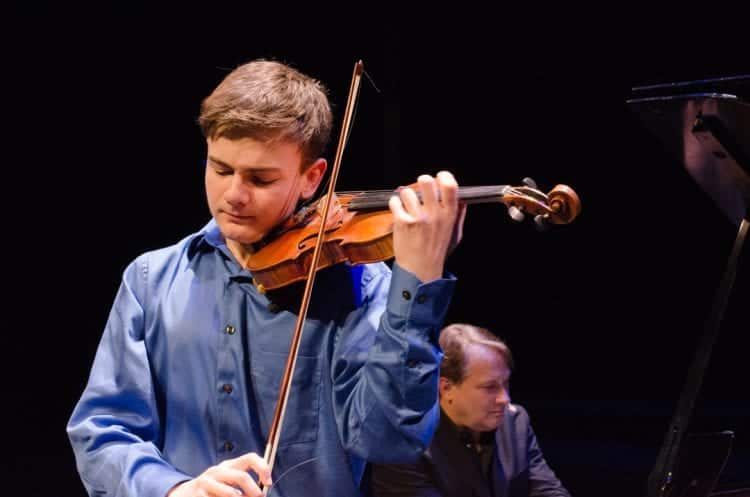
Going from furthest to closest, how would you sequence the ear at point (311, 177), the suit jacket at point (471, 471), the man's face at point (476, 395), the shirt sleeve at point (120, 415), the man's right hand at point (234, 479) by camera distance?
the man's face at point (476, 395), the suit jacket at point (471, 471), the ear at point (311, 177), the shirt sleeve at point (120, 415), the man's right hand at point (234, 479)

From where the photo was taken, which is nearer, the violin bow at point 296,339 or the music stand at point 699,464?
the violin bow at point 296,339

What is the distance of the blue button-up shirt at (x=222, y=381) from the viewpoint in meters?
1.41

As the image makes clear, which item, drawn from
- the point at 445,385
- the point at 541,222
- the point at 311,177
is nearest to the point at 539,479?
the point at 445,385

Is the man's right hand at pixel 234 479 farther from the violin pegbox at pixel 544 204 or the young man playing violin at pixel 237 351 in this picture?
the violin pegbox at pixel 544 204

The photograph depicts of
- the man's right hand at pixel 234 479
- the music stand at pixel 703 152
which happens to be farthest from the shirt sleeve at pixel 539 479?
the man's right hand at pixel 234 479

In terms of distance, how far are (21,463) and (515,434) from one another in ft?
7.23

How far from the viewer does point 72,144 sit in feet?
13.8

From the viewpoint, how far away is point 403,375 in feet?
4.19

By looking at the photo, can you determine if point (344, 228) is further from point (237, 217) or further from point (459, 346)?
point (459, 346)

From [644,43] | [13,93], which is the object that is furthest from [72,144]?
[644,43]

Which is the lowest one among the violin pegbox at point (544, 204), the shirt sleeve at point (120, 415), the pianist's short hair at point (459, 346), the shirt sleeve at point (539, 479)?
the shirt sleeve at point (539, 479)

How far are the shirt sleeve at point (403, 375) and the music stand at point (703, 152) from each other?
0.68 m

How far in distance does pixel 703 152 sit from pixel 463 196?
82cm

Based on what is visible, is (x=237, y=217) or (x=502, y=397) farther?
(x=502, y=397)
